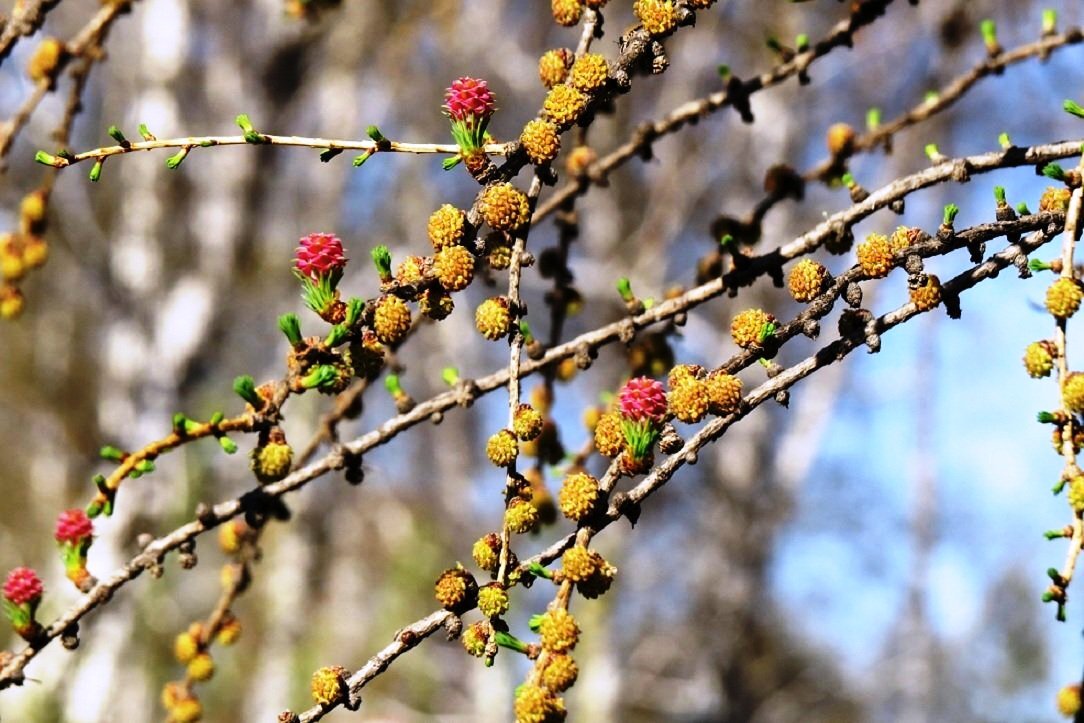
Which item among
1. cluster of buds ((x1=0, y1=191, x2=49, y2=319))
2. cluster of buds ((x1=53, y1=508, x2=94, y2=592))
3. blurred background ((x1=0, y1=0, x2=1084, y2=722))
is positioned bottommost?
cluster of buds ((x1=53, y1=508, x2=94, y2=592))

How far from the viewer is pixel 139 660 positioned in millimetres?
4621

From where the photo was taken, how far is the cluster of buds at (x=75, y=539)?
3.40ft

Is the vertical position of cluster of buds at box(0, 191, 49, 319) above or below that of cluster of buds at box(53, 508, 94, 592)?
above

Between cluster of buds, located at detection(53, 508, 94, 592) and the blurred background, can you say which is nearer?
cluster of buds, located at detection(53, 508, 94, 592)

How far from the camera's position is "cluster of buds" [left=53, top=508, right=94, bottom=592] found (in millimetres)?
1035

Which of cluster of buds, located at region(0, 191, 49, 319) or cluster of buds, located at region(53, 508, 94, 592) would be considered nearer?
cluster of buds, located at region(53, 508, 94, 592)

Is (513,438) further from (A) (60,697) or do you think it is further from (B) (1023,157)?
(A) (60,697)

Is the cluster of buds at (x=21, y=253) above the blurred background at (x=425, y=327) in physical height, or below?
below

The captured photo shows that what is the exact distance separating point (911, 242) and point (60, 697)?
4602 millimetres

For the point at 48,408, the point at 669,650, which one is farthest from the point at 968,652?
the point at 48,408

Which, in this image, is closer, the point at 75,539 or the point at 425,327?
the point at 75,539

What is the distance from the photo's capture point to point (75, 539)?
1.05m

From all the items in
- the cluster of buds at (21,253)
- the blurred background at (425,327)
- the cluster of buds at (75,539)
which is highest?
the blurred background at (425,327)

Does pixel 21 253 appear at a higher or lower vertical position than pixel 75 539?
higher
